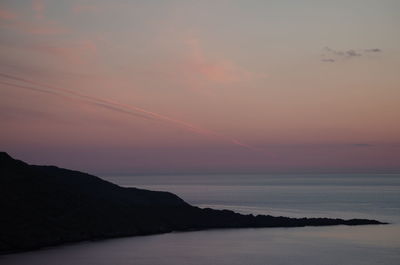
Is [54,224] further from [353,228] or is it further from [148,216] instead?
[353,228]

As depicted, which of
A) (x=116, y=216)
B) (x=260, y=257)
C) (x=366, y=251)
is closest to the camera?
(x=260, y=257)

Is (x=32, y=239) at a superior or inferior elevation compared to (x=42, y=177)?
inferior

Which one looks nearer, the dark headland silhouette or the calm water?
the calm water

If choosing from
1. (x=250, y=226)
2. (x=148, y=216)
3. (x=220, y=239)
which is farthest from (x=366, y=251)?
(x=148, y=216)

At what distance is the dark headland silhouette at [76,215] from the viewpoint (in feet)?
171

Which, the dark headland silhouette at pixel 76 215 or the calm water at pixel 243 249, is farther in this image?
the dark headland silhouette at pixel 76 215

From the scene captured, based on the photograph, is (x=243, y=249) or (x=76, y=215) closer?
(x=243, y=249)

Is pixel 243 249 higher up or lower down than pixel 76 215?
lower down

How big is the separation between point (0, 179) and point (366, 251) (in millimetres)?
38827

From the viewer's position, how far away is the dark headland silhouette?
2057 inches

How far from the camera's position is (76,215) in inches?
2308

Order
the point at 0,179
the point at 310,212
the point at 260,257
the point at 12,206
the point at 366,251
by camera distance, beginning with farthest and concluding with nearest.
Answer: the point at 310,212
the point at 0,179
the point at 12,206
the point at 366,251
the point at 260,257

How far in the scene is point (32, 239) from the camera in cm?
5050

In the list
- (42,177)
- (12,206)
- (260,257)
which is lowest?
(260,257)
